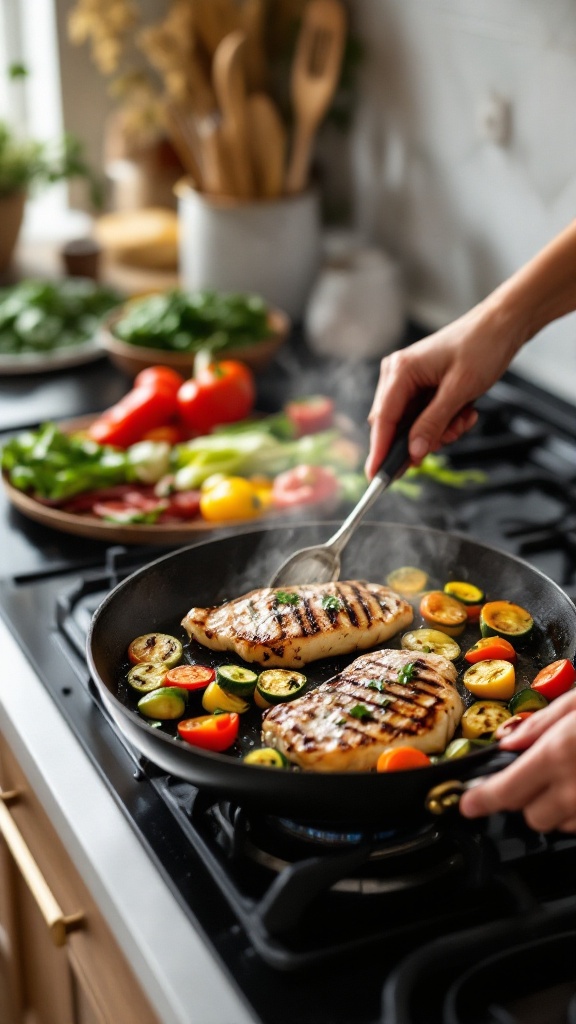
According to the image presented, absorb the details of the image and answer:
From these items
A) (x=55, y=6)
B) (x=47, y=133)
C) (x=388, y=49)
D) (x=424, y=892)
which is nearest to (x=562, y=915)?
(x=424, y=892)

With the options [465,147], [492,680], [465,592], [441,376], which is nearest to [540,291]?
[441,376]

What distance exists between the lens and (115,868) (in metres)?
0.95

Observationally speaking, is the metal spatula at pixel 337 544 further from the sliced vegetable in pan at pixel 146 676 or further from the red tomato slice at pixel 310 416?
the red tomato slice at pixel 310 416

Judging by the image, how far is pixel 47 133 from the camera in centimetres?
297

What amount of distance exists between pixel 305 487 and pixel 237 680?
0.58 metres

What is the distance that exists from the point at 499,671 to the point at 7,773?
570 mm

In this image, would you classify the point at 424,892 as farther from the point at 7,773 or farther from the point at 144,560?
the point at 144,560

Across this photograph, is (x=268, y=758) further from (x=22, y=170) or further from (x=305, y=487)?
(x=22, y=170)

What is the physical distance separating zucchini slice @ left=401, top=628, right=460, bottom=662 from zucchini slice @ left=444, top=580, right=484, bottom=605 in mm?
58

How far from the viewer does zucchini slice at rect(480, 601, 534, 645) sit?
117cm

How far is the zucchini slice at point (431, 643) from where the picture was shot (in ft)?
3.85

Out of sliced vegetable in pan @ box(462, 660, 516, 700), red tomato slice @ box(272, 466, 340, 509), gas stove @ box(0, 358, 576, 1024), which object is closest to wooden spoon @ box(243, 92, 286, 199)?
red tomato slice @ box(272, 466, 340, 509)

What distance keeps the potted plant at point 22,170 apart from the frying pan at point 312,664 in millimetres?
1502

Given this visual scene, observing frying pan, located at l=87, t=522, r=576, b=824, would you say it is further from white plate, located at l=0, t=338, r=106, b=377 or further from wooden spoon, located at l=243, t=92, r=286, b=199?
wooden spoon, located at l=243, t=92, r=286, b=199
